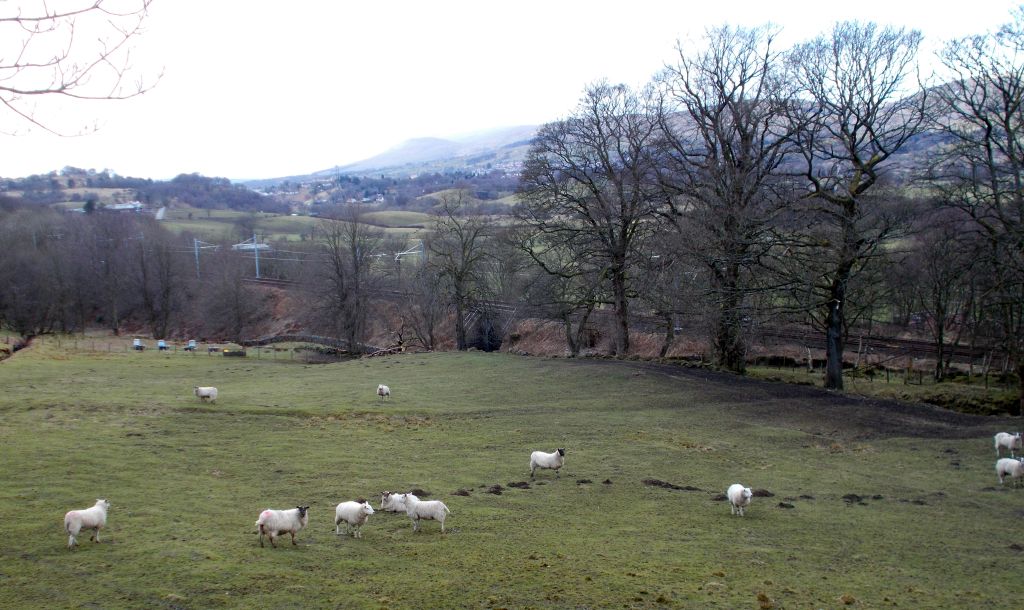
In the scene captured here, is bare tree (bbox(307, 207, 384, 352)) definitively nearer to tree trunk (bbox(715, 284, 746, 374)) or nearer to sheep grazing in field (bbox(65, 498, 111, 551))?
tree trunk (bbox(715, 284, 746, 374))

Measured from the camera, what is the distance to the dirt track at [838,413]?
28.0 m

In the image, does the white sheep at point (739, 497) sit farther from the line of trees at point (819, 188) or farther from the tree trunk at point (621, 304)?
the tree trunk at point (621, 304)

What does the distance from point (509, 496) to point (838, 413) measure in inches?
746

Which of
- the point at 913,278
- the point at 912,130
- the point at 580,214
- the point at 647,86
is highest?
the point at 647,86

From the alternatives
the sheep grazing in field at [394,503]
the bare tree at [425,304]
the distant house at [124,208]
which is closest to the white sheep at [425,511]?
the sheep grazing in field at [394,503]

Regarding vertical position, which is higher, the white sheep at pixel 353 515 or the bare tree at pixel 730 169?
the bare tree at pixel 730 169

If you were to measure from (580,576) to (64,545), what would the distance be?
929cm

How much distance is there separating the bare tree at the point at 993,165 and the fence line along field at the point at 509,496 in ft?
20.1

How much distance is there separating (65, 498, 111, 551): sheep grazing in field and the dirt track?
24257mm

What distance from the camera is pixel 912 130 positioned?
32.9m

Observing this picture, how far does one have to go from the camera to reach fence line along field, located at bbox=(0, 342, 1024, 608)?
11758 mm

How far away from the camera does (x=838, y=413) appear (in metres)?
30.7

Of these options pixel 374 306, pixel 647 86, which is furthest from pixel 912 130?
pixel 374 306

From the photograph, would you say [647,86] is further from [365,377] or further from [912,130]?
[365,377]
